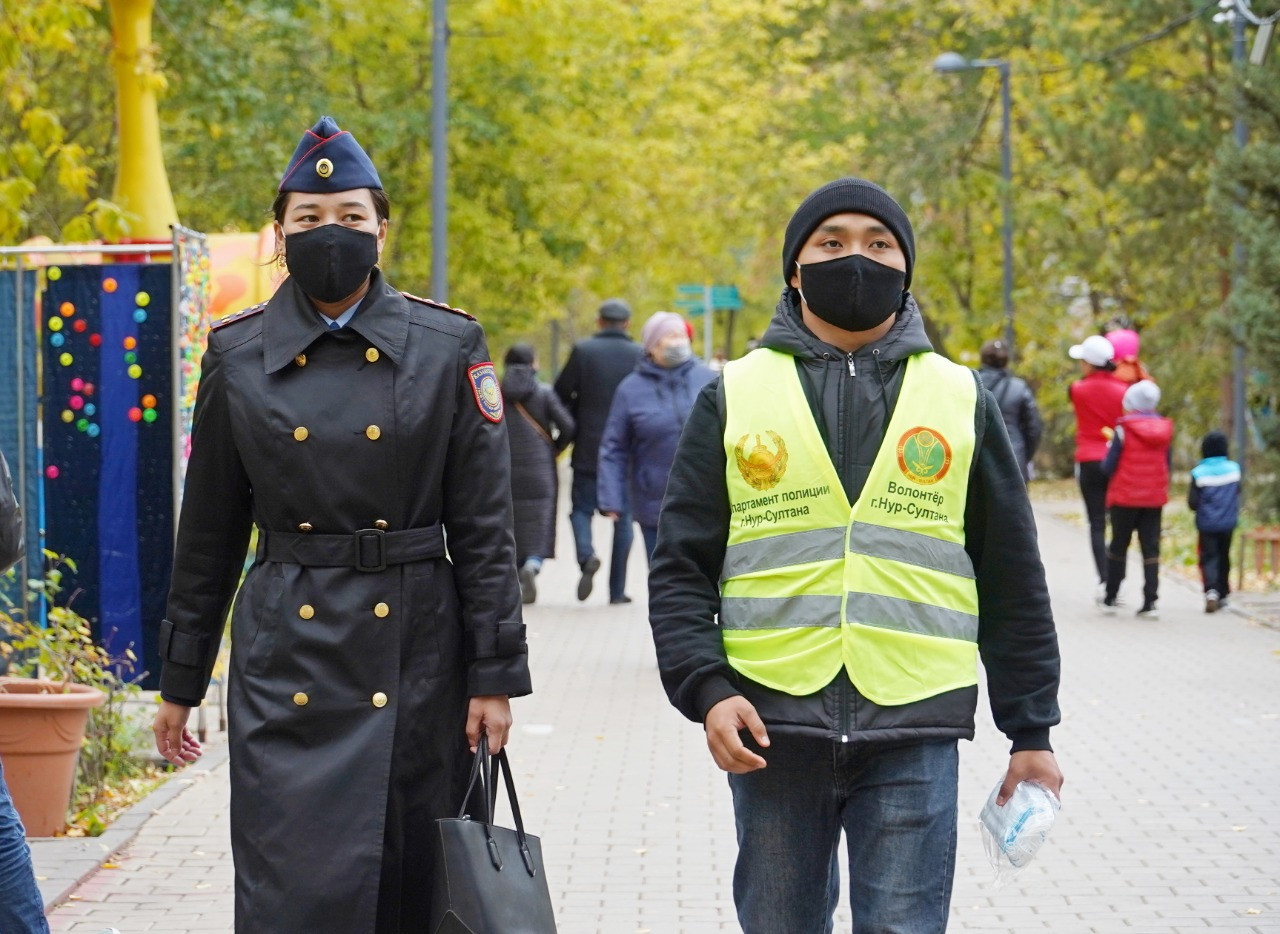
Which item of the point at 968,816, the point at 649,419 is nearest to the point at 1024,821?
the point at 968,816

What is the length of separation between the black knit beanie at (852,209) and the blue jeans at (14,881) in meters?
2.01

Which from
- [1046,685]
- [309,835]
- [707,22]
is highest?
[707,22]

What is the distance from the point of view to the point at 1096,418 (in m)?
14.8

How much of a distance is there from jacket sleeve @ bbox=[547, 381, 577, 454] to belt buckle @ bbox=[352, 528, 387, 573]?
10367 mm

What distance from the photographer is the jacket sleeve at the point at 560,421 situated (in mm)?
14273

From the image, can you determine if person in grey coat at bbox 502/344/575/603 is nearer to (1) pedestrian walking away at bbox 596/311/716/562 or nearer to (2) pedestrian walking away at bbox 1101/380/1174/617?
(1) pedestrian walking away at bbox 596/311/716/562

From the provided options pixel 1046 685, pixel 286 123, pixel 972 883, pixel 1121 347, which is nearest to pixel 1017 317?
pixel 286 123

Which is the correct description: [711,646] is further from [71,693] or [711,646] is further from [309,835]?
[71,693]

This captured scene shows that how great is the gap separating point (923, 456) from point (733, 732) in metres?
0.61

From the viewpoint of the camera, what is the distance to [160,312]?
855 cm

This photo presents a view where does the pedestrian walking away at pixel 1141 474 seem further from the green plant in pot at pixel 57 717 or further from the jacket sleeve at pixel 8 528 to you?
the jacket sleeve at pixel 8 528

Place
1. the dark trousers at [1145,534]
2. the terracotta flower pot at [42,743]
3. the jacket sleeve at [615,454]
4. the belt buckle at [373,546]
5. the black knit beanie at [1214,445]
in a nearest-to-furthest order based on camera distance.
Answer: the belt buckle at [373,546] < the terracotta flower pot at [42,743] < the jacket sleeve at [615,454] < the dark trousers at [1145,534] < the black knit beanie at [1214,445]

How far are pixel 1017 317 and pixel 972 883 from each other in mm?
24941

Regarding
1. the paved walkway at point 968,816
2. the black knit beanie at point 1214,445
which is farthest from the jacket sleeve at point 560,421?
the black knit beanie at point 1214,445
